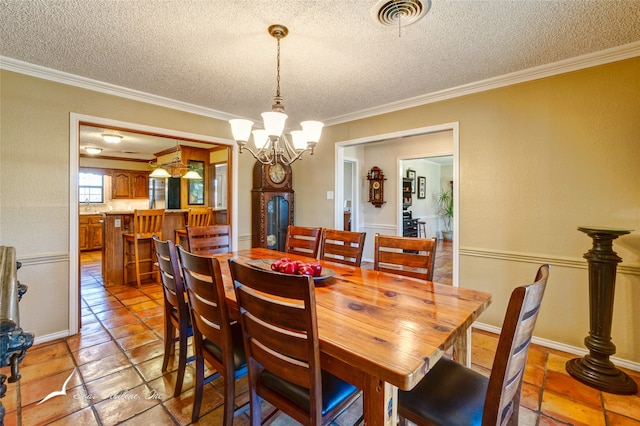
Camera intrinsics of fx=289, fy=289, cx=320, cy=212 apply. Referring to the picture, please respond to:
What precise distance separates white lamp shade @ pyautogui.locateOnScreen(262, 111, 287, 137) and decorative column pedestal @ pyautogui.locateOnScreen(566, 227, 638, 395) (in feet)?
7.18

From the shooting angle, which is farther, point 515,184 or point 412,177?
point 412,177

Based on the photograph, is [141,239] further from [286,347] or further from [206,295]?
[286,347]

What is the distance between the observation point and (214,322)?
4.62 ft

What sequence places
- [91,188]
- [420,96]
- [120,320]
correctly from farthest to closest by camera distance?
[91,188] < [420,96] < [120,320]

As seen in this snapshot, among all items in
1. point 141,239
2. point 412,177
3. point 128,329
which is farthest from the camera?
point 412,177

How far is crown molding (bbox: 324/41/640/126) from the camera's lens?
216 centimetres

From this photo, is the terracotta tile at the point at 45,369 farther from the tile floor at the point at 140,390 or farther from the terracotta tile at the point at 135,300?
the terracotta tile at the point at 135,300

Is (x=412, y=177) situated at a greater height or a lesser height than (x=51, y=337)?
greater

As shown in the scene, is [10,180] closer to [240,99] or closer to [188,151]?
[240,99]

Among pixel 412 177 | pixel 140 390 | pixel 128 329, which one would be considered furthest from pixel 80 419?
pixel 412 177

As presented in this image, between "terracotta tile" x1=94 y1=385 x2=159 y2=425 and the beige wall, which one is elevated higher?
the beige wall

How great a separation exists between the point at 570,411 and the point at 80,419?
9.39 ft

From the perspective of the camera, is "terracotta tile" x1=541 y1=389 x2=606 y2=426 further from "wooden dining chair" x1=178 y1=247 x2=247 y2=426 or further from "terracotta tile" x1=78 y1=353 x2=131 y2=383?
"terracotta tile" x1=78 y1=353 x2=131 y2=383

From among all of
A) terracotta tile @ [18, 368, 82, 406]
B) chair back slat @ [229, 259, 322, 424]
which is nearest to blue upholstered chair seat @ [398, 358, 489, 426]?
chair back slat @ [229, 259, 322, 424]
